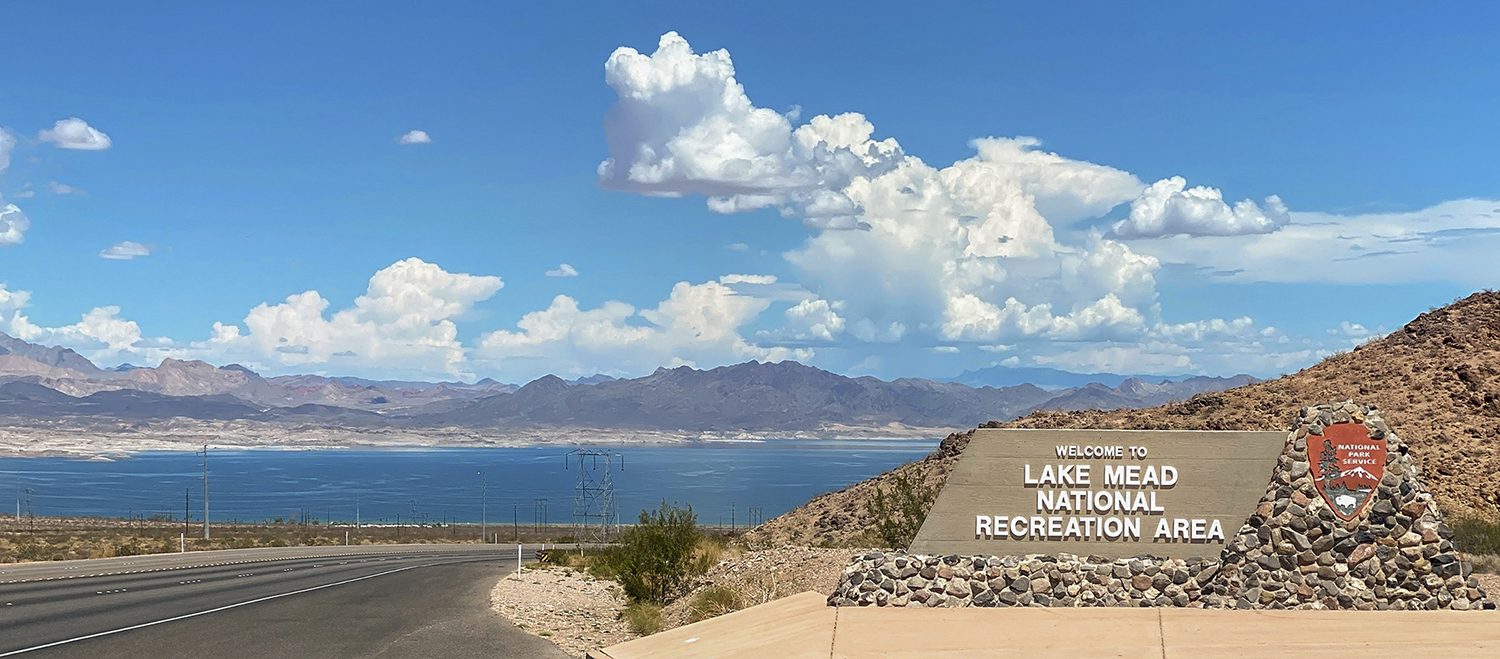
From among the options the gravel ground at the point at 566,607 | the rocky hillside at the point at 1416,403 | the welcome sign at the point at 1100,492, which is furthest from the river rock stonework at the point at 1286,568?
the rocky hillside at the point at 1416,403

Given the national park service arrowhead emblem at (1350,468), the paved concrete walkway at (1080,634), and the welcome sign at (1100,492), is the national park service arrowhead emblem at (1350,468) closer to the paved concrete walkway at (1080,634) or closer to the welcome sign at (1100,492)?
the welcome sign at (1100,492)

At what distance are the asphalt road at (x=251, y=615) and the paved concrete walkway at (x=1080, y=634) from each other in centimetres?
424

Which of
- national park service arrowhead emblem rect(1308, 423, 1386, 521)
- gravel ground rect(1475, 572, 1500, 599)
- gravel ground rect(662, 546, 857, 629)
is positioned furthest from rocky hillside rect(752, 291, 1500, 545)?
national park service arrowhead emblem rect(1308, 423, 1386, 521)

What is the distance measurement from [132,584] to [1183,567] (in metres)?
26.9

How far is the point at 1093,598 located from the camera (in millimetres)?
17688

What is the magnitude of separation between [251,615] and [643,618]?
24.3 ft

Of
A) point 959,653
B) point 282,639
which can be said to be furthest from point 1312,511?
point 282,639

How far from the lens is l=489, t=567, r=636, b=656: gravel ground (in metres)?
22.6

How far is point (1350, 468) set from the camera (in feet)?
56.2

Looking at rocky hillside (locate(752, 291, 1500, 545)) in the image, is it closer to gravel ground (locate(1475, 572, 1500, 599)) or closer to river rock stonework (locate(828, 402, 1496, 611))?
gravel ground (locate(1475, 572, 1500, 599))

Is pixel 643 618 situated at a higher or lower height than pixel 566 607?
higher

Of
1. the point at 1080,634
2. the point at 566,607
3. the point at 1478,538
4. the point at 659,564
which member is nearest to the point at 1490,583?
the point at 1478,538

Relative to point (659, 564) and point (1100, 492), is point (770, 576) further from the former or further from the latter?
point (1100, 492)

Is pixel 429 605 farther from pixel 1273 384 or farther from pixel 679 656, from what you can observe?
pixel 1273 384
